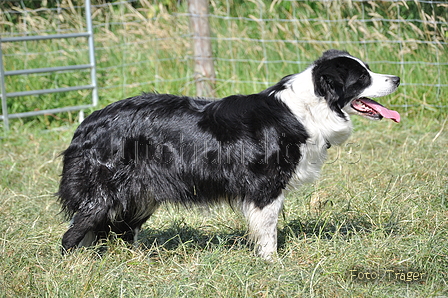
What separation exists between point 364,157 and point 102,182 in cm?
279

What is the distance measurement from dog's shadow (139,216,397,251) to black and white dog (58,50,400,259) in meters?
0.40

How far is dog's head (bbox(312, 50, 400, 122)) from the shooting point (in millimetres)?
3213

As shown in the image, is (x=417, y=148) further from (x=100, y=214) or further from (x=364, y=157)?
(x=100, y=214)

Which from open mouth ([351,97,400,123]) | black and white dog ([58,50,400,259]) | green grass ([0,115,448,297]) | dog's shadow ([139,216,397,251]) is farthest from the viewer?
dog's shadow ([139,216,397,251])

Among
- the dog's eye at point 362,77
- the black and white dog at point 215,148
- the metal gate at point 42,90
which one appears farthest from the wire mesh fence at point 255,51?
the black and white dog at point 215,148

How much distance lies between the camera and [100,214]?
3242 mm

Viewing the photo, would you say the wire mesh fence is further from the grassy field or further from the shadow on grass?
the shadow on grass

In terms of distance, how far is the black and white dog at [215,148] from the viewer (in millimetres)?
3195

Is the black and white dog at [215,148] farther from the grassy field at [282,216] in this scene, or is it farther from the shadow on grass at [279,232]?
the shadow on grass at [279,232]

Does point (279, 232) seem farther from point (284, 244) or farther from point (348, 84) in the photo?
point (348, 84)

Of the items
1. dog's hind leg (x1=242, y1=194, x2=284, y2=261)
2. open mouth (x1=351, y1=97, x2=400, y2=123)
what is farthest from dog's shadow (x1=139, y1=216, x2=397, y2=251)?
open mouth (x1=351, y1=97, x2=400, y2=123)

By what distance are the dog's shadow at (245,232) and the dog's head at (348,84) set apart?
77 centimetres

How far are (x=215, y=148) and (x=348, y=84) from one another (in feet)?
2.91

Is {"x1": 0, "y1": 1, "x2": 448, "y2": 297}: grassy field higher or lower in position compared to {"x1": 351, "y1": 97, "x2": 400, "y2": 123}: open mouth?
lower
